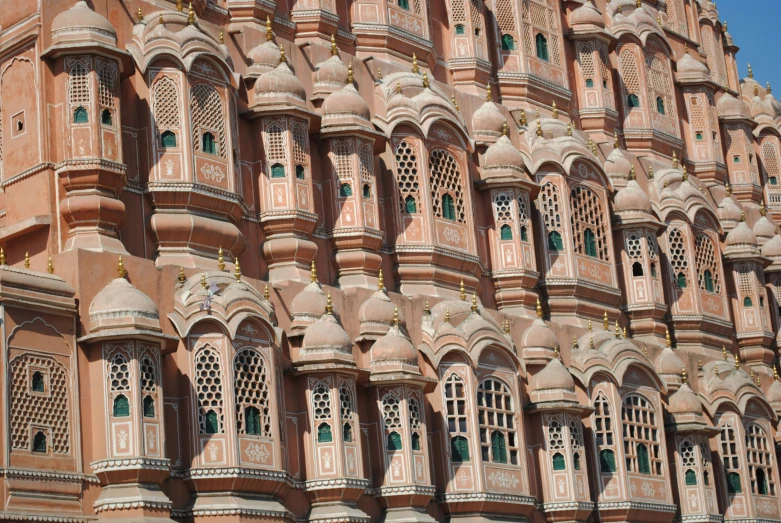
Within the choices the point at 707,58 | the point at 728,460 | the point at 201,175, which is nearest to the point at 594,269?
the point at 728,460

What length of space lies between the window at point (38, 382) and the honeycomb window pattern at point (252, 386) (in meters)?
3.30

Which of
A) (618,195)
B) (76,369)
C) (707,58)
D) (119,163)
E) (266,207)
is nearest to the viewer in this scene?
(76,369)

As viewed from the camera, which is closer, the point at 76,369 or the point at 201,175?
the point at 76,369

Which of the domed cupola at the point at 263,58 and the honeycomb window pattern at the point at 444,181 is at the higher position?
the domed cupola at the point at 263,58

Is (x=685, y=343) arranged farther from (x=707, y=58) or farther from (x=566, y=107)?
(x=707, y=58)

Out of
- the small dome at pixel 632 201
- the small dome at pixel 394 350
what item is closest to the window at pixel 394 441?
the small dome at pixel 394 350

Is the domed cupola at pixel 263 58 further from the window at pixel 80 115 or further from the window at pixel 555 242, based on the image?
the window at pixel 555 242

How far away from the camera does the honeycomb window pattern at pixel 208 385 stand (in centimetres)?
2567

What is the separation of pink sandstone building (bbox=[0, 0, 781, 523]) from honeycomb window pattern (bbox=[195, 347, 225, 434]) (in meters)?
0.05

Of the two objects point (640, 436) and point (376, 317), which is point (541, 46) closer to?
point (640, 436)

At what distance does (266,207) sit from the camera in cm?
2994

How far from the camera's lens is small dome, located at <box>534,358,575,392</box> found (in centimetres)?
3227

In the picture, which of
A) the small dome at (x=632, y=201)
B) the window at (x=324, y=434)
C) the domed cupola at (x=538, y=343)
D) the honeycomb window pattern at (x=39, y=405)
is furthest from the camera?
the small dome at (x=632, y=201)

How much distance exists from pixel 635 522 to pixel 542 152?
8.41 metres
